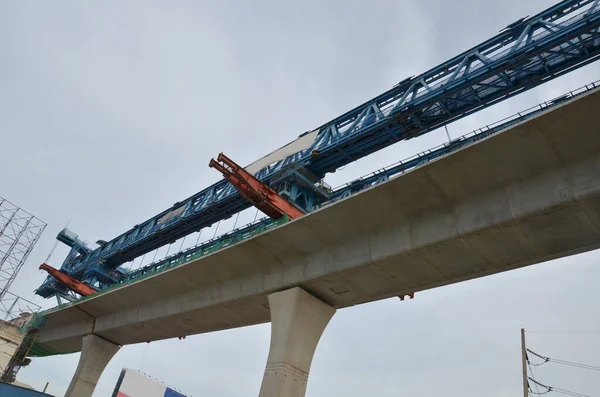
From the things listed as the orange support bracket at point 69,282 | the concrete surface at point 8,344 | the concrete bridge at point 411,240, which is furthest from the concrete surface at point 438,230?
the orange support bracket at point 69,282

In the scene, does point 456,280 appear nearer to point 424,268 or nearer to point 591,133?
point 424,268

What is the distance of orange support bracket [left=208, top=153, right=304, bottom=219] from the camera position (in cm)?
2155

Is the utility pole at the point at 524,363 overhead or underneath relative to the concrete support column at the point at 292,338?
overhead

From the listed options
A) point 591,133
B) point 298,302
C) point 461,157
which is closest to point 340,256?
point 298,302

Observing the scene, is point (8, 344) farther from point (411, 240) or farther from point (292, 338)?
point (411, 240)

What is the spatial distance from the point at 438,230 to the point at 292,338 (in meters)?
5.80

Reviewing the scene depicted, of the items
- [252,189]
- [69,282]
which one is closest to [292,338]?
[252,189]

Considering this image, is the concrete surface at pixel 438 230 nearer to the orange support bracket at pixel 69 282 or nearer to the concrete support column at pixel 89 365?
the concrete support column at pixel 89 365

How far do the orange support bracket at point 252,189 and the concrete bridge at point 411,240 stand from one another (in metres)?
5.27

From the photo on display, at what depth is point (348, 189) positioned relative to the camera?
75.9ft

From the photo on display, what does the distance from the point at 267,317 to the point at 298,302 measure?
11.9 ft

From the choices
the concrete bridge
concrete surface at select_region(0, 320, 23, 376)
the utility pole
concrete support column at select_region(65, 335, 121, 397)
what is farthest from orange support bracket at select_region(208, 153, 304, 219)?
concrete surface at select_region(0, 320, 23, 376)

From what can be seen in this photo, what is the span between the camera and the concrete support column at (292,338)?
1380cm

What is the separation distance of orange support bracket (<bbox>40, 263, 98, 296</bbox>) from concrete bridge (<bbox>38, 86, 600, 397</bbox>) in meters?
22.5
